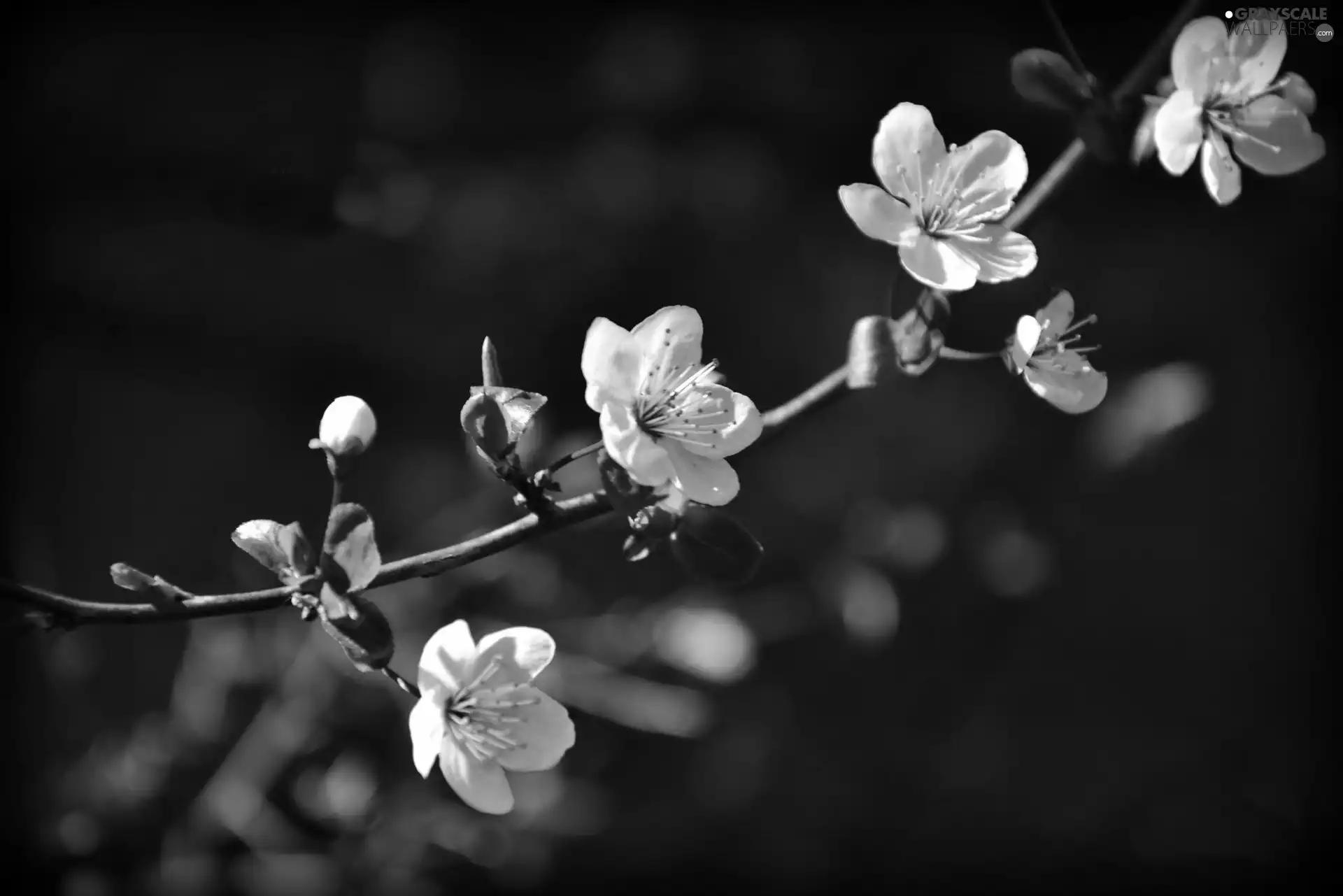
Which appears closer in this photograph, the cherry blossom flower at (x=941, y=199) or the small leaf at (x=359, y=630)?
the small leaf at (x=359, y=630)

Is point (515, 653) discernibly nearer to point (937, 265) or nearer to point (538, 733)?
point (538, 733)

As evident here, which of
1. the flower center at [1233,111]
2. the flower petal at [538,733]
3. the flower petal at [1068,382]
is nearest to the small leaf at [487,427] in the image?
the flower petal at [538,733]

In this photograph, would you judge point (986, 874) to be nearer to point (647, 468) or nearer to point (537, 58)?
point (647, 468)

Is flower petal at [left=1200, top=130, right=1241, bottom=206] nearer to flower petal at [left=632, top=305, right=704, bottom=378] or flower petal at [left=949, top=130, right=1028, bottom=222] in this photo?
flower petal at [left=949, top=130, right=1028, bottom=222]

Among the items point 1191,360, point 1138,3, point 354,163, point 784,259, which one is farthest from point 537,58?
point 1191,360

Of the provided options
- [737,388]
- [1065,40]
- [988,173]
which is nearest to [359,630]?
[988,173]

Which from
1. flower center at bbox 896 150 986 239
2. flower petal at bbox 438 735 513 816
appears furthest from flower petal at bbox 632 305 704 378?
flower petal at bbox 438 735 513 816

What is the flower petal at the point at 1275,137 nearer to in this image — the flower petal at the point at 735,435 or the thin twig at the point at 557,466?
the flower petal at the point at 735,435
